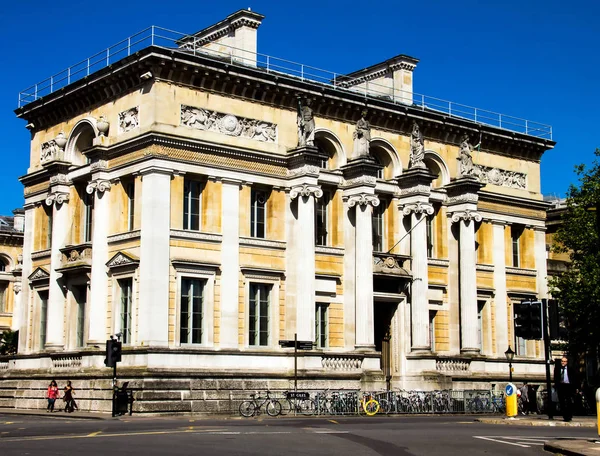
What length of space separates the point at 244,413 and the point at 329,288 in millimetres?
9309

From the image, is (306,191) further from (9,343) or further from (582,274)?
(9,343)

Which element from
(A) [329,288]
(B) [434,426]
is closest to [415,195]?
(A) [329,288]

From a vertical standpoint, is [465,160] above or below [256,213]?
above

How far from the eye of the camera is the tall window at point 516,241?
54375 mm

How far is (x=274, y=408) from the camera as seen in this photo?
122ft

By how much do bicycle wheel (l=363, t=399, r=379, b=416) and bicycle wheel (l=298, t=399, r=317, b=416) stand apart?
2.04 meters

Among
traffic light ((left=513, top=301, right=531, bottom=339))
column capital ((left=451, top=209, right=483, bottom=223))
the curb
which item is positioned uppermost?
column capital ((left=451, top=209, right=483, bottom=223))

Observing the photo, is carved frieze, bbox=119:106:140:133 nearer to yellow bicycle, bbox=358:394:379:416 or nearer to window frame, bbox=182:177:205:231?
window frame, bbox=182:177:205:231

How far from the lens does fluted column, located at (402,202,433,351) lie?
46625mm

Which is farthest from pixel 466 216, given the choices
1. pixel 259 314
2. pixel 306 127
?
pixel 259 314

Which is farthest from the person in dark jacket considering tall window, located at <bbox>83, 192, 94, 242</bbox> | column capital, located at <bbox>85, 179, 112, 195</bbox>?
tall window, located at <bbox>83, 192, 94, 242</bbox>

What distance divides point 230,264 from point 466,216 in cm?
1426

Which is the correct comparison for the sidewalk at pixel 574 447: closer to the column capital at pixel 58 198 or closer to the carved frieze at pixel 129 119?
the carved frieze at pixel 129 119

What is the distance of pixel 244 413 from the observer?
3741 cm
